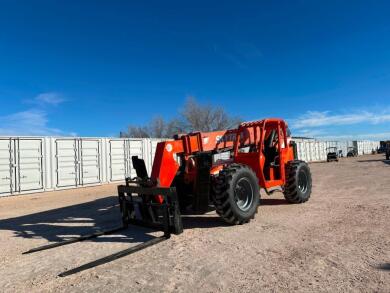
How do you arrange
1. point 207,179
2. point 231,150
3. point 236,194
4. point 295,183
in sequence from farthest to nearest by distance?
1. point 295,183
2. point 231,150
3. point 236,194
4. point 207,179

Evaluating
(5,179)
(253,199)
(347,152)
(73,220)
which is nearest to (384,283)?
(253,199)

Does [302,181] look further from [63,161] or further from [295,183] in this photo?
[63,161]

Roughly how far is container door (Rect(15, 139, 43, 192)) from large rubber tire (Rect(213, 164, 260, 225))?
12.4 m

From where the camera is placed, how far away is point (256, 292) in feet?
12.4

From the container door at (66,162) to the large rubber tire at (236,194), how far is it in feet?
41.3

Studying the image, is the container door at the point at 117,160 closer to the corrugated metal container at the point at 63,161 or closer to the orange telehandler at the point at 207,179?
the corrugated metal container at the point at 63,161

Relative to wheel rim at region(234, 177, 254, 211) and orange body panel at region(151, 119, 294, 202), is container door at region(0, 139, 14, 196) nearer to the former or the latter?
orange body panel at region(151, 119, 294, 202)

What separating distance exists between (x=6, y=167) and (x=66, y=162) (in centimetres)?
284

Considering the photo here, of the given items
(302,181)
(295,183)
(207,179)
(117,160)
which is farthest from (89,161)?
(207,179)

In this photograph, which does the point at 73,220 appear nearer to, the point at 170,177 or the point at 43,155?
the point at 170,177

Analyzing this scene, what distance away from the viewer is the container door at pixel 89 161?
60.1 feet

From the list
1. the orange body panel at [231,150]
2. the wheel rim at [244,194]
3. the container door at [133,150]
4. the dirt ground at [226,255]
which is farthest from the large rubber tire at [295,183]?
the container door at [133,150]

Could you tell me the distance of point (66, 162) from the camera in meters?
17.7

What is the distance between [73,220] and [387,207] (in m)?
7.75
